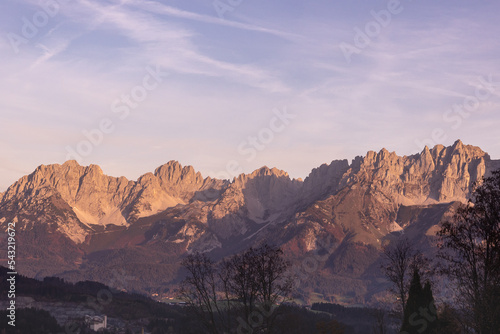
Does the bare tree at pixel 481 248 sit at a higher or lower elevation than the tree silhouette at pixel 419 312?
higher

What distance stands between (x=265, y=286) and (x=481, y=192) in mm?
37488

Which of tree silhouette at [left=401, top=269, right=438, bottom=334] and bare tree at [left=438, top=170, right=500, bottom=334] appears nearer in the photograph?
bare tree at [left=438, top=170, right=500, bottom=334]

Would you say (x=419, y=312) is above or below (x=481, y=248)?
below

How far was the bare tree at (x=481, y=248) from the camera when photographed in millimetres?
65500

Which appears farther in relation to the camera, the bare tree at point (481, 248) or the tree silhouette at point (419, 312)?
the tree silhouette at point (419, 312)

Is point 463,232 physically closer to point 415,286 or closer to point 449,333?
point 415,286

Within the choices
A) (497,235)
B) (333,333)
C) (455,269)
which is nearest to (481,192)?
(497,235)

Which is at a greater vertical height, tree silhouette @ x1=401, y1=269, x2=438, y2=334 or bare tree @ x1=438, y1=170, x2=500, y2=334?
bare tree @ x1=438, y1=170, x2=500, y2=334

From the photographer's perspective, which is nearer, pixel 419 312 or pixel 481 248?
pixel 481 248

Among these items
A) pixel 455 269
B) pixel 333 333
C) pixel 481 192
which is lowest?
pixel 333 333

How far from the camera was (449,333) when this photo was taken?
97.9 meters

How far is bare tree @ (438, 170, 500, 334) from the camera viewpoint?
65500 millimetres

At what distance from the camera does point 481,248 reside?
220 feet

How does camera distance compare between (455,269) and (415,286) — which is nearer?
(455,269)
